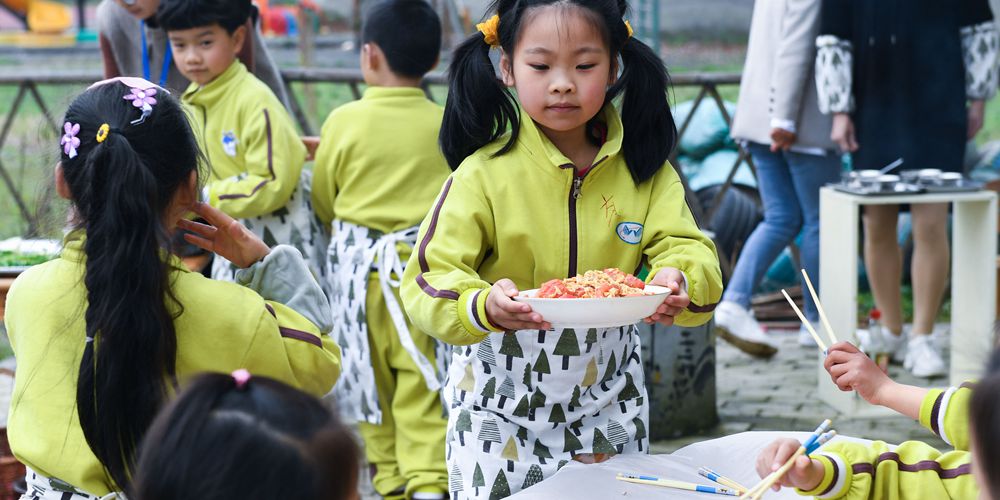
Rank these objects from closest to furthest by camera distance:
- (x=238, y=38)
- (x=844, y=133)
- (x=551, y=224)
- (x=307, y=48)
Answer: (x=551, y=224) → (x=238, y=38) → (x=844, y=133) → (x=307, y=48)

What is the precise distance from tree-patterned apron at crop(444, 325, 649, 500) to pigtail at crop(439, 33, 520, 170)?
408 millimetres

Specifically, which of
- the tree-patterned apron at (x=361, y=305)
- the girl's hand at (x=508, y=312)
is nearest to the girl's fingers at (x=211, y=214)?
the girl's hand at (x=508, y=312)

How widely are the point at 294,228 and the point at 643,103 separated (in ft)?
6.21

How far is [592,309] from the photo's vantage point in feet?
7.09

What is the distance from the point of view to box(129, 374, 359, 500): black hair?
4.58ft

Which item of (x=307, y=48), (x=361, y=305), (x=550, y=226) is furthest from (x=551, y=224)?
(x=307, y=48)

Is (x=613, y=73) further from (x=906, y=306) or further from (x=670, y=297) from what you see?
(x=906, y=306)

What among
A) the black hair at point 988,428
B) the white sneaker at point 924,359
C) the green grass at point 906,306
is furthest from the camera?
the green grass at point 906,306

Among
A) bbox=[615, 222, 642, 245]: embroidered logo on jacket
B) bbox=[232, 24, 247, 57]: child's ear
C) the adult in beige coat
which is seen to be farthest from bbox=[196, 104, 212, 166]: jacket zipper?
the adult in beige coat

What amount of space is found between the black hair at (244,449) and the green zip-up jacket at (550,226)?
874 millimetres

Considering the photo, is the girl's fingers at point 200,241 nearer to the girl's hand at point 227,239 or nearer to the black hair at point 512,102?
the girl's hand at point 227,239

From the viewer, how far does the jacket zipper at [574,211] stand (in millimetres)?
2453

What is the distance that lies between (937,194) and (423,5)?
6.89 ft

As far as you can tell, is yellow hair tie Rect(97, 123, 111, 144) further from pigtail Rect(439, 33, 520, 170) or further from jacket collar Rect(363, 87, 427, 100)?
jacket collar Rect(363, 87, 427, 100)
